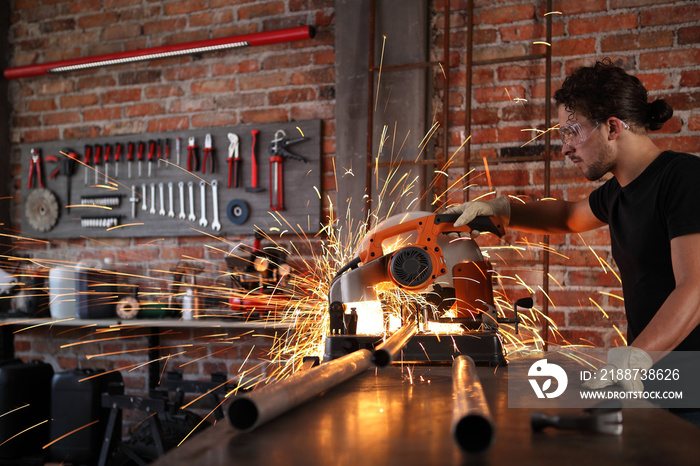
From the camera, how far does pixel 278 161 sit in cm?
306

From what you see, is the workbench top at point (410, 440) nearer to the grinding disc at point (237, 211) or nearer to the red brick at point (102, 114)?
the grinding disc at point (237, 211)

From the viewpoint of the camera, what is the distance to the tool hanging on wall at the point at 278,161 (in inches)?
120

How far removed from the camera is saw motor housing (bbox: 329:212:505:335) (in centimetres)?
154

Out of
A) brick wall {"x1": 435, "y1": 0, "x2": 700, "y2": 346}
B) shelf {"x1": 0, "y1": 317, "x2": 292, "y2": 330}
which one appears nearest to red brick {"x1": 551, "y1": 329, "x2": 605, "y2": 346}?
brick wall {"x1": 435, "y1": 0, "x2": 700, "y2": 346}

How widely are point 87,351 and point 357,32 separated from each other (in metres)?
2.39

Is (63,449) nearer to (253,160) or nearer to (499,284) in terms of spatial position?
(253,160)

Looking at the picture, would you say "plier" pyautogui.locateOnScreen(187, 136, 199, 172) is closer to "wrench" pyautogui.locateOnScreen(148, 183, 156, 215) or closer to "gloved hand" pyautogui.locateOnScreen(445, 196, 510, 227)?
"wrench" pyautogui.locateOnScreen(148, 183, 156, 215)

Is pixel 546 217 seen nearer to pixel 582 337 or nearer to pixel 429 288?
pixel 429 288

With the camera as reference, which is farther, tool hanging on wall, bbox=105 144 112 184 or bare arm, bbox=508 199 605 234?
tool hanging on wall, bbox=105 144 112 184

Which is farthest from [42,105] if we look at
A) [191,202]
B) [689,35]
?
[689,35]

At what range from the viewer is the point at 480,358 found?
4.86 ft

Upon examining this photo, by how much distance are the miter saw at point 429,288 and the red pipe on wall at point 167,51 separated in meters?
1.74

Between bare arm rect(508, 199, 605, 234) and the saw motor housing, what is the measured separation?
0.49m

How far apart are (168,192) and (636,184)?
246 cm
